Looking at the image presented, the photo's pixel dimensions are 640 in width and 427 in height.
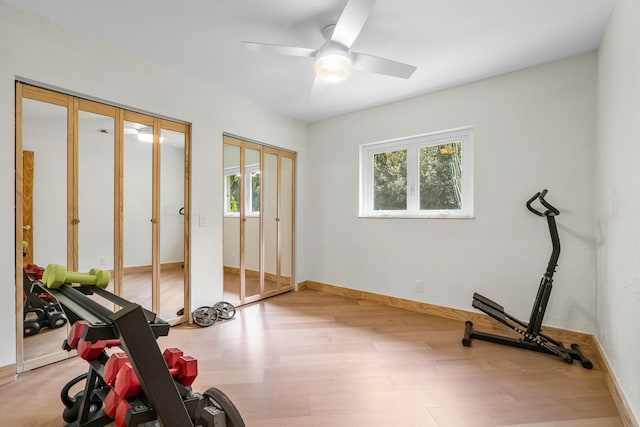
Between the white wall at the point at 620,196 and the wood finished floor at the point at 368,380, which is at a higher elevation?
the white wall at the point at 620,196

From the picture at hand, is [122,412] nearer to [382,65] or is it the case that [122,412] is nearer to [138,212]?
[138,212]

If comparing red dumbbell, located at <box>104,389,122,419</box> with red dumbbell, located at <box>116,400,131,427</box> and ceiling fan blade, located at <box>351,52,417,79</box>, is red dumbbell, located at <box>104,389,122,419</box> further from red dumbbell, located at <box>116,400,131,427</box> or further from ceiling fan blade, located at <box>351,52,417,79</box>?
ceiling fan blade, located at <box>351,52,417,79</box>

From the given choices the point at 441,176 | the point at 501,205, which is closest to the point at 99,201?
the point at 441,176

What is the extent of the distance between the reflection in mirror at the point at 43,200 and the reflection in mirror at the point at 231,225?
1.45m

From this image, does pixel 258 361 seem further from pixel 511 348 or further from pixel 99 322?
pixel 511 348

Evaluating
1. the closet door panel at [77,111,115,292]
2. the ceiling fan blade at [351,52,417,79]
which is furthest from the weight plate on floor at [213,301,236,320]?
the ceiling fan blade at [351,52,417,79]

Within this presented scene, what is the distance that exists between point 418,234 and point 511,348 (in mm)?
1328

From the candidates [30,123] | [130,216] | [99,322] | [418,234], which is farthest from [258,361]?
[30,123]

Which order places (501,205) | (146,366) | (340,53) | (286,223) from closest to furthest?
(146,366) < (340,53) < (501,205) < (286,223)

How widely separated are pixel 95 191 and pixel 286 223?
2.25 metres

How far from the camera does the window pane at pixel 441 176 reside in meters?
3.12

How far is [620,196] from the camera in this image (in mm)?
1746

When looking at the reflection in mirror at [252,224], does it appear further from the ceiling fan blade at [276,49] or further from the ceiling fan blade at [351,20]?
the ceiling fan blade at [351,20]

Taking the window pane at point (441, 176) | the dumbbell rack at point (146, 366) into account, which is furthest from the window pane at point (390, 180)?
the dumbbell rack at point (146, 366)
